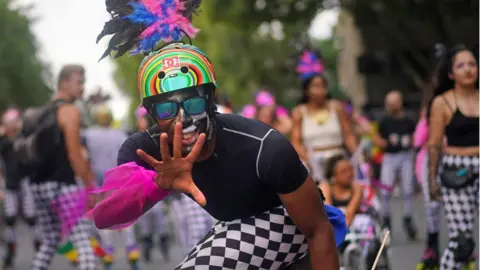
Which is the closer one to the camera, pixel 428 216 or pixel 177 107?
pixel 177 107

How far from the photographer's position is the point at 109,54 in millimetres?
4730

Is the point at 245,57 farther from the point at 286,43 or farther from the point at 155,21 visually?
the point at 155,21

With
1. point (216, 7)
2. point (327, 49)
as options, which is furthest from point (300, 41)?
point (327, 49)

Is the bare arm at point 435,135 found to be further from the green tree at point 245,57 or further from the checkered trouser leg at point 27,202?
the green tree at point 245,57

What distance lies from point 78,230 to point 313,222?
443 cm

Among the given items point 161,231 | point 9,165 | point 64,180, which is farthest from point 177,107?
point 9,165

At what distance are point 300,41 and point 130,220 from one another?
819cm

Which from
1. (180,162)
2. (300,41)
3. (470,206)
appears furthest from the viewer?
(300,41)

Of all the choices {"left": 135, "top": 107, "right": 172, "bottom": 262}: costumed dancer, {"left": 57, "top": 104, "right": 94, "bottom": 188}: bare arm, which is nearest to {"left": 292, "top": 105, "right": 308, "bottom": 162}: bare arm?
{"left": 135, "top": 107, "right": 172, "bottom": 262}: costumed dancer

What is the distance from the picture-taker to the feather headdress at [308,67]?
36.8ft

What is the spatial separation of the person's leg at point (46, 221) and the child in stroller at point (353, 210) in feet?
7.08

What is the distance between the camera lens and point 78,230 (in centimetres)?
845

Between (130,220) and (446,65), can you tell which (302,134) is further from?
(130,220)

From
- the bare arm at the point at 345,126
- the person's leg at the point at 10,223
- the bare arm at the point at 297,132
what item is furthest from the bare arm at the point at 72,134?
the person's leg at the point at 10,223
